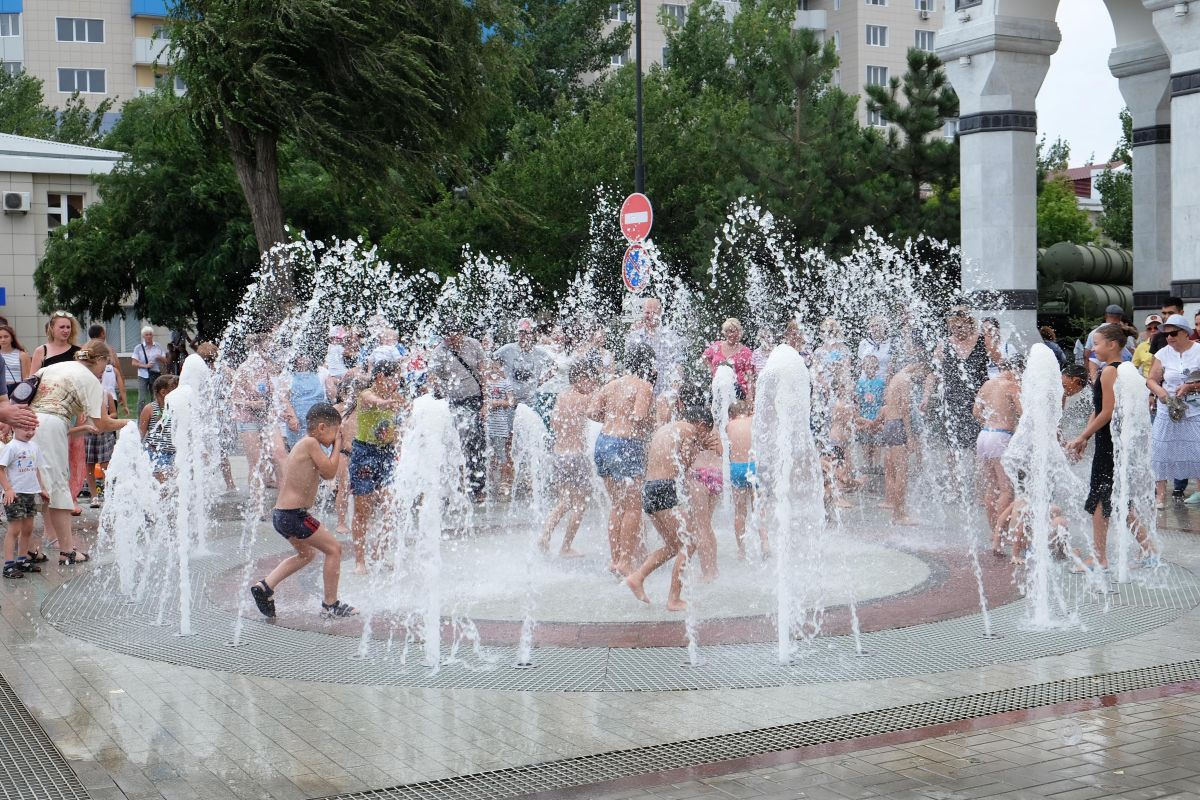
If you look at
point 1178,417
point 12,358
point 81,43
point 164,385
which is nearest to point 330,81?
point 12,358

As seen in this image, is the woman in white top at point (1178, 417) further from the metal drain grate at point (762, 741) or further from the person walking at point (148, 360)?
the person walking at point (148, 360)

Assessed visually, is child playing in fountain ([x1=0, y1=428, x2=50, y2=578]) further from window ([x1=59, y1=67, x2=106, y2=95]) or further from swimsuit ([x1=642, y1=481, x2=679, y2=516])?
window ([x1=59, y1=67, x2=106, y2=95])

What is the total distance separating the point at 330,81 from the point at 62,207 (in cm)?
1635

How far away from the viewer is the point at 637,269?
17.0 metres

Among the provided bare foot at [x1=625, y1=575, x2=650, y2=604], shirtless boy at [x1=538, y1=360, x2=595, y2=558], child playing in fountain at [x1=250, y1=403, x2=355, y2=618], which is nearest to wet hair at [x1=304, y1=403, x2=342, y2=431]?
child playing in fountain at [x1=250, y1=403, x2=355, y2=618]

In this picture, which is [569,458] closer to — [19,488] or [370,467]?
[370,467]

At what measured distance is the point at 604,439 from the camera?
28.4 feet

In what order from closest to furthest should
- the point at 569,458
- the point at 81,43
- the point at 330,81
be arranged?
the point at 569,458
the point at 330,81
the point at 81,43

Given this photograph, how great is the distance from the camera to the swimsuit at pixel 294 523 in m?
7.86

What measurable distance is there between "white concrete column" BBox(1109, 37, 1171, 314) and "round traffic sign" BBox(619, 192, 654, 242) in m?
8.71

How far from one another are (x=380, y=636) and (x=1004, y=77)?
587 inches

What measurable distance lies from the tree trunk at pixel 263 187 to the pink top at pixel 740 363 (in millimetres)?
11027

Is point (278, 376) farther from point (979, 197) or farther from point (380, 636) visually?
point (979, 197)

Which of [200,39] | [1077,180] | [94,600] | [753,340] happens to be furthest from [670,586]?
[1077,180]
